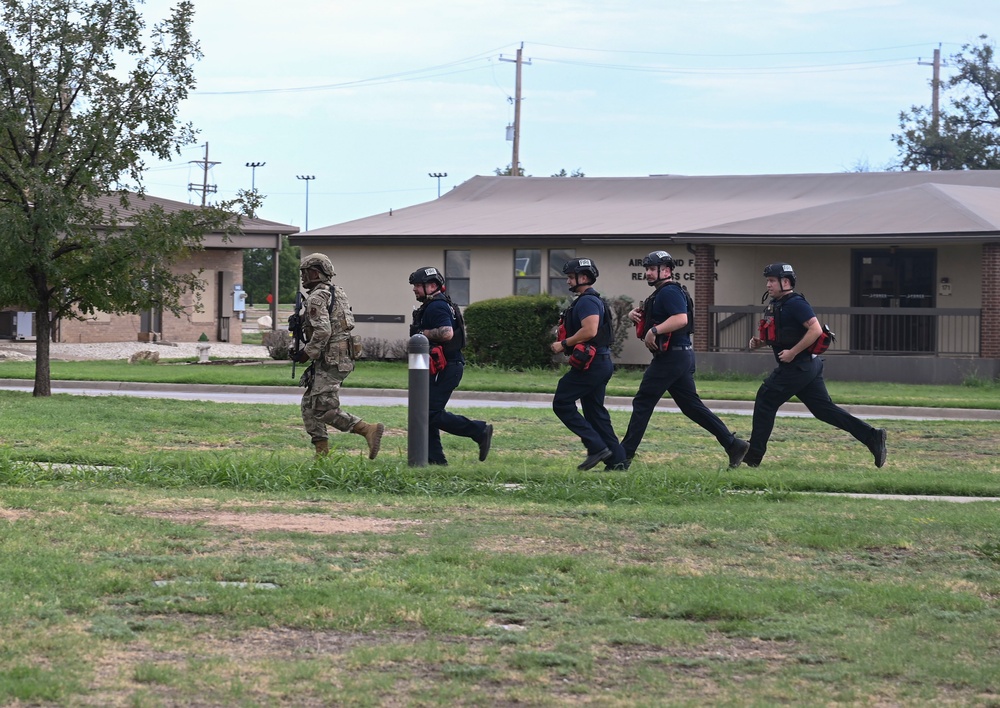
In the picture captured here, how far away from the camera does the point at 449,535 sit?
25.2 feet

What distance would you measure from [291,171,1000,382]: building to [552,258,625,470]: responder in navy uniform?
1573 cm

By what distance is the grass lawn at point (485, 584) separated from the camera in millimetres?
4875

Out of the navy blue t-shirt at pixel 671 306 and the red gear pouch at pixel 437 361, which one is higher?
the navy blue t-shirt at pixel 671 306

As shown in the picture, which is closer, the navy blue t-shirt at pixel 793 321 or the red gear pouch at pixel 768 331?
the navy blue t-shirt at pixel 793 321

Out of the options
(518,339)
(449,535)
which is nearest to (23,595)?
(449,535)

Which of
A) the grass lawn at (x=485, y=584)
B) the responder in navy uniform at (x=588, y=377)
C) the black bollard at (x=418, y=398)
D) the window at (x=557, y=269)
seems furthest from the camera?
the window at (x=557, y=269)

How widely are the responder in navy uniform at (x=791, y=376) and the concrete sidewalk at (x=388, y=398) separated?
6.66 metres

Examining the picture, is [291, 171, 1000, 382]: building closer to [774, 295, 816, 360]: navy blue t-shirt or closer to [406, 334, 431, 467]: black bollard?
[774, 295, 816, 360]: navy blue t-shirt

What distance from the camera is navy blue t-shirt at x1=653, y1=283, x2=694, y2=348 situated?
11.0 m

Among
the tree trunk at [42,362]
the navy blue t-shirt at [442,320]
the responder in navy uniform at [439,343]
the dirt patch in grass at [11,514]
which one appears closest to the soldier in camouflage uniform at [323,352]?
the responder in navy uniform at [439,343]

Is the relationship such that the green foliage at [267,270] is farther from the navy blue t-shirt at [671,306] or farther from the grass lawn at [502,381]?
the navy blue t-shirt at [671,306]

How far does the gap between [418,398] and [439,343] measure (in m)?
0.83

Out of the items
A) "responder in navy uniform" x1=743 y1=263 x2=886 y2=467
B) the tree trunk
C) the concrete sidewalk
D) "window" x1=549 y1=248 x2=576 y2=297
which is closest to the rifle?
"responder in navy uniform" x1=743 y1=263 x2=886 y2=467

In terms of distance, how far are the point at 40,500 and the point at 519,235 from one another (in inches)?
851
